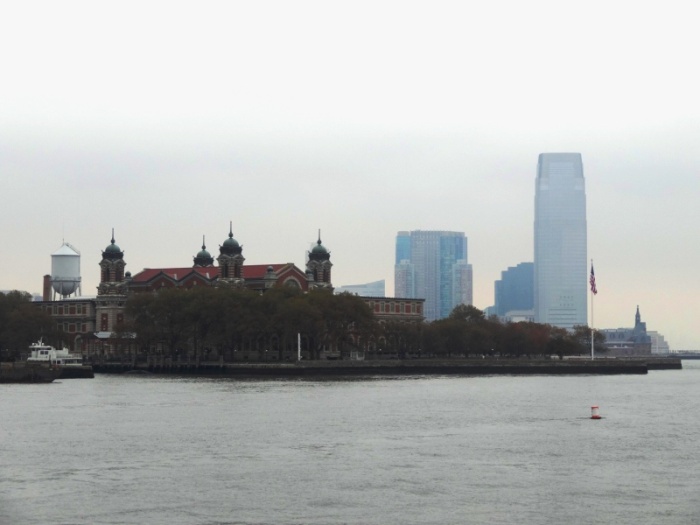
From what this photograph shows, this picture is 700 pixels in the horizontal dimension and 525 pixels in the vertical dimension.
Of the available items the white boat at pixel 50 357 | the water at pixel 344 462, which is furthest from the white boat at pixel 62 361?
the water at pixel 344 462

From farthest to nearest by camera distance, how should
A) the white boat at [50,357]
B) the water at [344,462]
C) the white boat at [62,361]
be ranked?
the white boat at [50,357], the white boat at [62,361], the water at [344,462]

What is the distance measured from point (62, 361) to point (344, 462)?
12509 centimetres

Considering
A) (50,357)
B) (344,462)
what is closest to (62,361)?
(50,357)

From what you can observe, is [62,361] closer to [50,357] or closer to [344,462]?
[50,357]

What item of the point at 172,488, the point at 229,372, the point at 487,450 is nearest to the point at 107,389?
the point at 229,372

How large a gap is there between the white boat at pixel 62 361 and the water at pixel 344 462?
58792mm

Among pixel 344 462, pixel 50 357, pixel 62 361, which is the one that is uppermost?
pixel 50 357

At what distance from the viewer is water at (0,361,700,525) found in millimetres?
53188

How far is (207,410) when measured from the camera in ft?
337

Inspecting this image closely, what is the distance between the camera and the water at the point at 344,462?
5319 cm

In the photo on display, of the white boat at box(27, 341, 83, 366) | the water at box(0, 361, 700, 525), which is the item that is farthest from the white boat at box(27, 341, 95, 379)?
the water at box(0, 361, 700, 525)

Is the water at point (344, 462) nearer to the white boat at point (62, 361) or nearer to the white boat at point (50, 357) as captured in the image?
the white boat at point (62, 361)

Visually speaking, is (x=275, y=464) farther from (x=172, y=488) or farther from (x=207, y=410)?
(x=207, y=410)

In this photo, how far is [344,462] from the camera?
222ft
